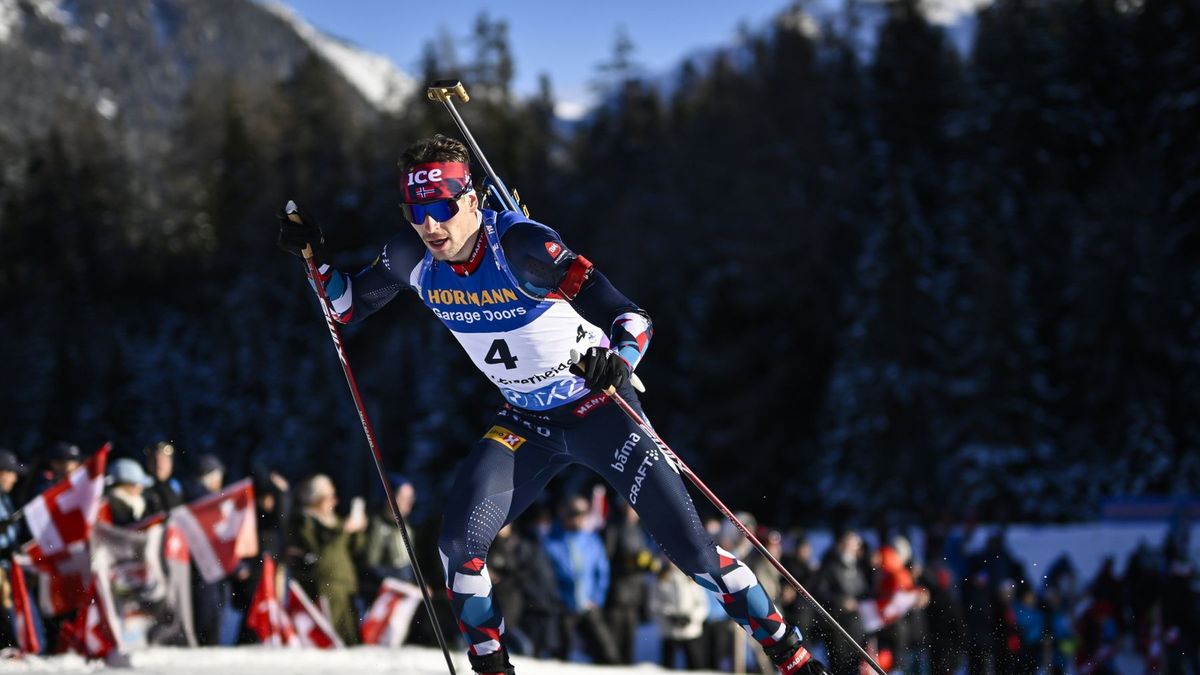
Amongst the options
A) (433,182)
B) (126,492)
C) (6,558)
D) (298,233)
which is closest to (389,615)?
(126,492)

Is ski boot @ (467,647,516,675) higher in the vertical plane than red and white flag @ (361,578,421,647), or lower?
higher

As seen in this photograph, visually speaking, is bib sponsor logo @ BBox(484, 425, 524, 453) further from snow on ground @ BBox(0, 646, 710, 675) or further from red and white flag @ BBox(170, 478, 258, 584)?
red and white flag @ BBox(170, 478, 258, 584)

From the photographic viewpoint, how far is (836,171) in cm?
4088

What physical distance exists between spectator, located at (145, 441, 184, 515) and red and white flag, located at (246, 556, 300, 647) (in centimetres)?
85

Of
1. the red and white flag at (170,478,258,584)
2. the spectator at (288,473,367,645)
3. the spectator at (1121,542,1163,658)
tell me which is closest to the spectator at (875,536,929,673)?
the spectator at (1121,542,1163,658)

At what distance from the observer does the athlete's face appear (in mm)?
5531

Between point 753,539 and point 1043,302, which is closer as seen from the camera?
point 753,539

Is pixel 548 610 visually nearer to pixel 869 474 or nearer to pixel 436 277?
pixel 436 277

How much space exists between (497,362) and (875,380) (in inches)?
1199

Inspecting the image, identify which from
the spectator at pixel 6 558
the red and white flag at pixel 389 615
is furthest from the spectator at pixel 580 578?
the spectator at pixel 6 558

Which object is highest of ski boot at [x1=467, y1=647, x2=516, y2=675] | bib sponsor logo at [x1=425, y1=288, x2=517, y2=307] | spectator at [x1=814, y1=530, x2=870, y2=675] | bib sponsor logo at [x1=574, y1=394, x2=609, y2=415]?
bib sponsor logo at [x1=425, y1=288, x2=517, y2=307]

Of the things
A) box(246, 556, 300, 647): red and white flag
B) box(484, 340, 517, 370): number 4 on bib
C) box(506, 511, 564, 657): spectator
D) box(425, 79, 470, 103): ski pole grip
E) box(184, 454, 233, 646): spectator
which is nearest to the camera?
box(484, 340, 517, 370): number 4 on bib

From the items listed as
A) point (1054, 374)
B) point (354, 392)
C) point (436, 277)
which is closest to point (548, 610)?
point (354, 392)

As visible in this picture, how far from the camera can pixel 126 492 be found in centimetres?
889
